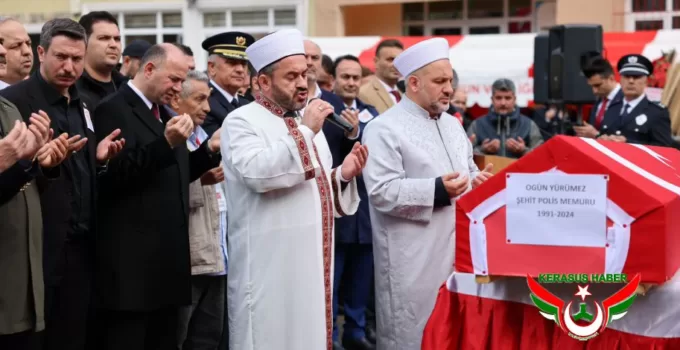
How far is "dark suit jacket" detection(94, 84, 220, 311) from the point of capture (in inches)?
213

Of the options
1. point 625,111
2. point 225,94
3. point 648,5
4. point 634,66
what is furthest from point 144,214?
point 648,5

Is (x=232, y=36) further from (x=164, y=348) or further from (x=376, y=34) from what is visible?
(x=376, y=34)

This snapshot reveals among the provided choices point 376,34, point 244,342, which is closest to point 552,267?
point 244,342

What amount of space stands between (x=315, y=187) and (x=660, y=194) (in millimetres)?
1601

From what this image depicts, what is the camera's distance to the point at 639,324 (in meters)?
4.46

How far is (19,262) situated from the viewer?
479 centimetres

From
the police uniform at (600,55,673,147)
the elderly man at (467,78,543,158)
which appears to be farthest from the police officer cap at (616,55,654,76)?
the elderly man at (467,78,543,158)

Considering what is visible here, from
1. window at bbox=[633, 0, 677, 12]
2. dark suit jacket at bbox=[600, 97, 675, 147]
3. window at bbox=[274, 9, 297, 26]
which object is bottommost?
dark suit jacket at bbox=[600, 97, 675, 147]

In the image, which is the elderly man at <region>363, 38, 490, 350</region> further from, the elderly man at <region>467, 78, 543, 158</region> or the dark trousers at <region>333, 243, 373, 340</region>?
the elderly man at <region>467, 78, 543, 158</region>

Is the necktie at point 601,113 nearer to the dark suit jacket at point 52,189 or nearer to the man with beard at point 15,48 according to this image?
the man with beard at point 15,48

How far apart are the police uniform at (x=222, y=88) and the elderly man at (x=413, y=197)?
46.3 inches

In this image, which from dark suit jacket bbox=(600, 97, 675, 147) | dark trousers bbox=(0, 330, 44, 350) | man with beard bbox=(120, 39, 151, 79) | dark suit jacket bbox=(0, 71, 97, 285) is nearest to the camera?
dark trousers bbox=(0, 330, 44, 350)

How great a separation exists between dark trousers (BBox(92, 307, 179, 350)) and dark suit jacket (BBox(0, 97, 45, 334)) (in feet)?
2.30

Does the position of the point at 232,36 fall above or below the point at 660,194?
above
